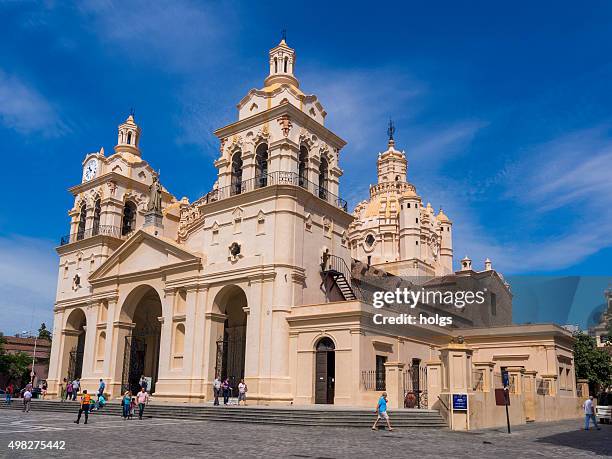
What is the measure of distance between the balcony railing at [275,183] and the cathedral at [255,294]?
9cm

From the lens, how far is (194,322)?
34250mm

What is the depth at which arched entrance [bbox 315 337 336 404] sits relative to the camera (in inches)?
1185

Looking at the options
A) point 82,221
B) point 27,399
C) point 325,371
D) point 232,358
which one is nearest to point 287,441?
point 325,371

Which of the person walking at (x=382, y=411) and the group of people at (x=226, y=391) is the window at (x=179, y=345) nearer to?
the group of people at (x=226, y=391)

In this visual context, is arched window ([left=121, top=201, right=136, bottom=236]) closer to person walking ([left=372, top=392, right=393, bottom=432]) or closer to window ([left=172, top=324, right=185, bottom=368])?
window ([left=172, top=324, right=185, bottom=368])

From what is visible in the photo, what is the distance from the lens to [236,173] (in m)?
37.0

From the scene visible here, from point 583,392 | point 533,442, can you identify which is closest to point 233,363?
point 533,442

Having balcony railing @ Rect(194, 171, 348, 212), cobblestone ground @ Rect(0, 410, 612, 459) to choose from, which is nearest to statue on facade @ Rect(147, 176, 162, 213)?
balcony railing @ Rect(194, 171, 348, 212)

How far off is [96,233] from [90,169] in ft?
17.9

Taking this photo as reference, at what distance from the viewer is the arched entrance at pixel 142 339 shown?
39.6m

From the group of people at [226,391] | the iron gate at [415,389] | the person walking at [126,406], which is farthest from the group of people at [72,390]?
the iron gate at [415,389]

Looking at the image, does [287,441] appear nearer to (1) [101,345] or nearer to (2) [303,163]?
(2) [303,163]

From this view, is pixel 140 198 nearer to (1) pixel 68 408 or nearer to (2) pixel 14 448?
(1) pixel 68 408

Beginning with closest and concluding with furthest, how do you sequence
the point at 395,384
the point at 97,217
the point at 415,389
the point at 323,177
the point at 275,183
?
1. the point at 395,384
2. the point at 415,389
3. the point at 275,183
4. the point at 323,177
5. the point at 97,217
